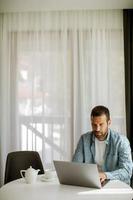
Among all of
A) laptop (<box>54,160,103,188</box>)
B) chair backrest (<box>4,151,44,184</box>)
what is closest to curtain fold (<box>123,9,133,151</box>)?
chair backrest (<box>4,151,44,184</box>)

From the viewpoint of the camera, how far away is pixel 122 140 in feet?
9.06

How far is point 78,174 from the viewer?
2.13 meters

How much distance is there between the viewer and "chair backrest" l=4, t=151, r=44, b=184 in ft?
10.3

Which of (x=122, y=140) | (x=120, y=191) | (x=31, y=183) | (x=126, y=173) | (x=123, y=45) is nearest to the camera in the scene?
(x=120, y=191)

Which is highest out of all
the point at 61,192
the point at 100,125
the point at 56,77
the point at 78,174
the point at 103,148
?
the point at 56,77

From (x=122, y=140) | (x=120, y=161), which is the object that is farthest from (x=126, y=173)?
(x=122, y=140)

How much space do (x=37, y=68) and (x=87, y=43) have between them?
76 cm

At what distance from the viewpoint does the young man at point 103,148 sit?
267 centimetres

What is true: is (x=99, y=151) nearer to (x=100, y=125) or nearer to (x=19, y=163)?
(x=100, y=125)

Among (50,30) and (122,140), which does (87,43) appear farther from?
(122,140)

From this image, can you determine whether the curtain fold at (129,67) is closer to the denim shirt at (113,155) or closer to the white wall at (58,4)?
the white wall at (58,4)

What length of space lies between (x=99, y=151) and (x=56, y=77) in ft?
5.21

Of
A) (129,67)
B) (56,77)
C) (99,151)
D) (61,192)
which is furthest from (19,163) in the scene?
(129,67)

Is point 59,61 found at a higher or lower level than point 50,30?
lower
